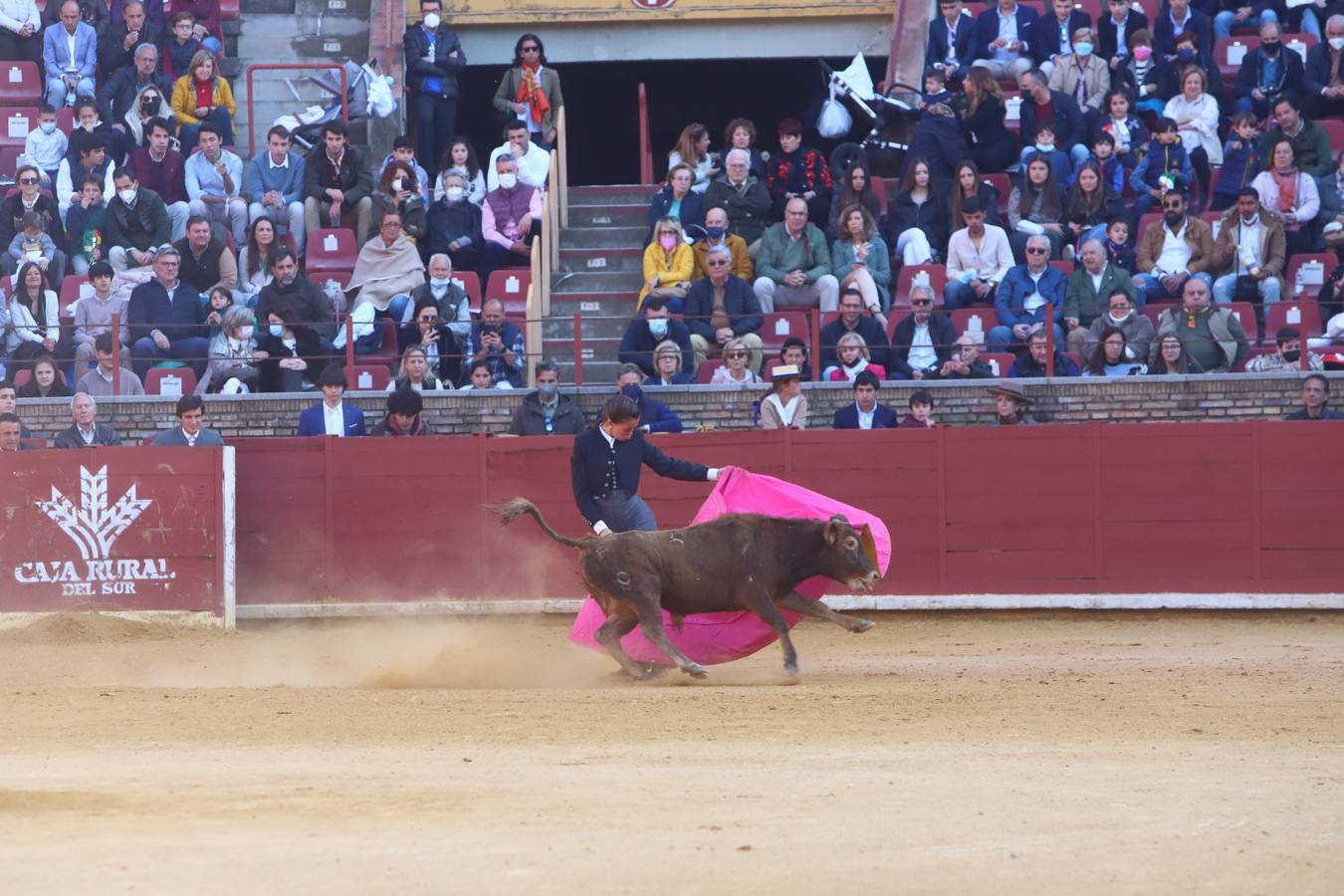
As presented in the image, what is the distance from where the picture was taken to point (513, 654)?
1191 centimetres

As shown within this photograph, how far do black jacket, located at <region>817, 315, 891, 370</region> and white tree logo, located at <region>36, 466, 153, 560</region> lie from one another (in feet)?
18.5

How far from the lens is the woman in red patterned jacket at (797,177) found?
55.7 ft

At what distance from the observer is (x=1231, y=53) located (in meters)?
18.6

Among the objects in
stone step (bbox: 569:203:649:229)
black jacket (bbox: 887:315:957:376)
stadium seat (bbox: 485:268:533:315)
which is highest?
stone step (bbox: 569:203:649:229)

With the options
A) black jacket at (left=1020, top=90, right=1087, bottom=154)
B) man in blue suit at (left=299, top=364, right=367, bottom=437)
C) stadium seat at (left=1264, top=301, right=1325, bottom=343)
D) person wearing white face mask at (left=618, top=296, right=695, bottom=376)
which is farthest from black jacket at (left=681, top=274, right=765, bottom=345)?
stadium seat at (left=1264, top=301, right=1325, bottom=343)

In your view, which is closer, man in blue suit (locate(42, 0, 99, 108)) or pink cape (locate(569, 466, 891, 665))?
pink cape (locate(569, 466, 891, 665))

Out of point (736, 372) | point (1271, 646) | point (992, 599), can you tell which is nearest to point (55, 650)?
point (736, 372)

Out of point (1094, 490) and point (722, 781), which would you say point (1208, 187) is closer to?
point (1094, 490)

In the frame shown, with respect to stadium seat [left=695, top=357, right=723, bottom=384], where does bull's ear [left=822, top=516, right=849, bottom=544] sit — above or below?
below

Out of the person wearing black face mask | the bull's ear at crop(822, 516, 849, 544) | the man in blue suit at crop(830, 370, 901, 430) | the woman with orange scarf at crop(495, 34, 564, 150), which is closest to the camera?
the bull's ear at crop(822, 516, 849, 544)

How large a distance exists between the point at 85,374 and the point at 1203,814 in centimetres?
1161

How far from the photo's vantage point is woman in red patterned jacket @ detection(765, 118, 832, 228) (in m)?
17.0

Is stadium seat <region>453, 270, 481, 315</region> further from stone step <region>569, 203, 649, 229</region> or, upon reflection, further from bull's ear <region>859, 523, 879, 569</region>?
bull's ear <region>859, 523, 879, 569</region>

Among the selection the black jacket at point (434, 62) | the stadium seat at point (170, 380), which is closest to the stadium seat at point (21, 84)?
the black jacket at point (434, 62)
